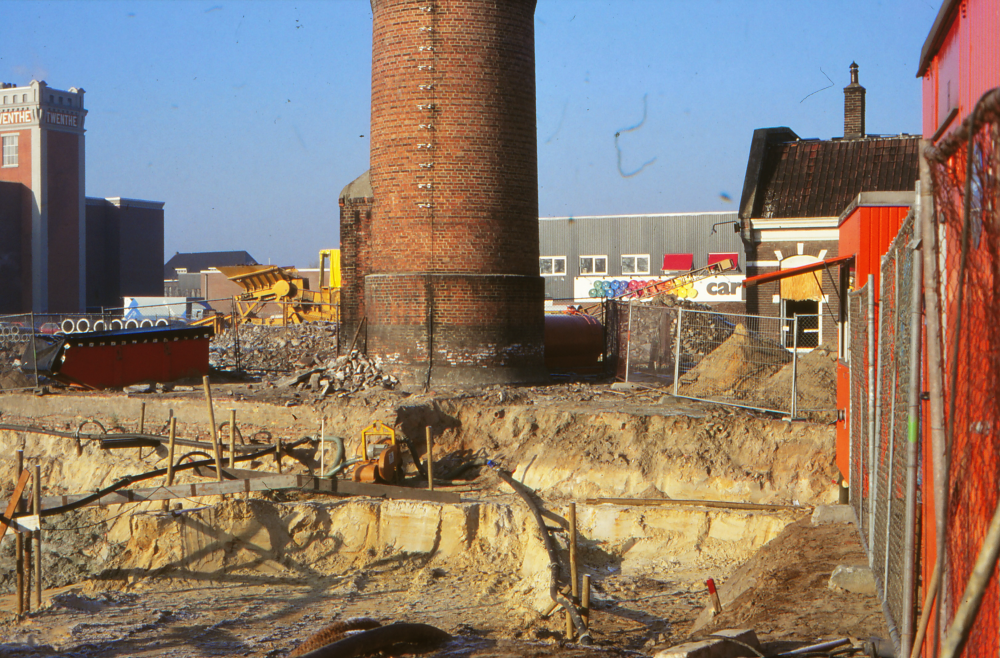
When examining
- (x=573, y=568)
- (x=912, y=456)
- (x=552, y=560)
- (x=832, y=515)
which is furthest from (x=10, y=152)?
(x=912, y=456)

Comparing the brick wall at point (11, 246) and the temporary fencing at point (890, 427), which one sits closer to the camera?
the temporary fencing at point (890, 427)

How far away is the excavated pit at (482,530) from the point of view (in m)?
10.7

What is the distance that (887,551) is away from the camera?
15.4ft

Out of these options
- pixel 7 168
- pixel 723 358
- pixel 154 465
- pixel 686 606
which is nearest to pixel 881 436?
pixel 686 606

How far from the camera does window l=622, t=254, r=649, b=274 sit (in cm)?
4550

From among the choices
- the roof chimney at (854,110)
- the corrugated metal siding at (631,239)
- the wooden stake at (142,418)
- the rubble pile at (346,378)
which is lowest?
the wooden stake at (142,418)

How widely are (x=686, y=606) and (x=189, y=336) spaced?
50.2 ft

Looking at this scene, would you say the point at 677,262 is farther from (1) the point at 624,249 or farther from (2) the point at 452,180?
(2) the point at 452,180

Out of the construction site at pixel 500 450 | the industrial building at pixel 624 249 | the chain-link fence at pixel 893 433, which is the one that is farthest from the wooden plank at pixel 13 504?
the industrial building at pixel 624 249

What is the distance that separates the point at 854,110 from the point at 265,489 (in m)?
25.1

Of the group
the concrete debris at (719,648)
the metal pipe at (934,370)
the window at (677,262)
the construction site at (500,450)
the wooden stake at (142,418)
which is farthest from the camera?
the window at (677,262)

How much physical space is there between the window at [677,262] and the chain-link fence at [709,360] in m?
20.7

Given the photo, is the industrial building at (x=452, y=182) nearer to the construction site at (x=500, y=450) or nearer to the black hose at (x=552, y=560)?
the construction site at (x=500, y=450)

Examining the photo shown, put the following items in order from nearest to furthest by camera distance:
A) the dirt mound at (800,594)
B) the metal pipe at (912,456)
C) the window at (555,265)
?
the metal pipe at (912,456), the dirt mound at (800,594), the window at (555,265)
